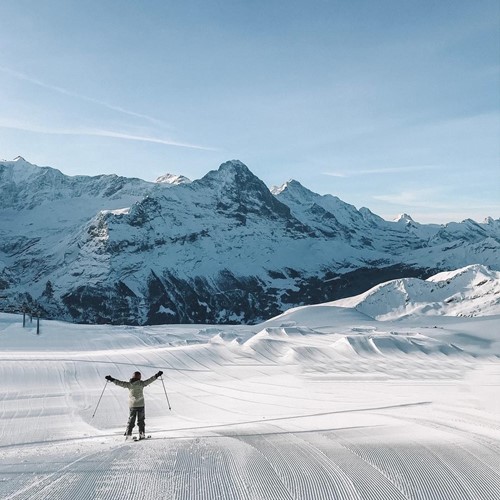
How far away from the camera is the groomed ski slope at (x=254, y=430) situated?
8.33m

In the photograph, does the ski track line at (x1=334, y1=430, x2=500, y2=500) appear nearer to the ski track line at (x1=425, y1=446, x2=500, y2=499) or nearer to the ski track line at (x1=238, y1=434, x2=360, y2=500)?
the ski track line at (x1=425, y1=446, x2=500, y2=499)

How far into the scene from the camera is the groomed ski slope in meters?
8.33

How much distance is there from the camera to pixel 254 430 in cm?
1327

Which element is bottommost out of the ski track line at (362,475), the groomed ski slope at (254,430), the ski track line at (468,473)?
the groomed ski slope at (254,430)

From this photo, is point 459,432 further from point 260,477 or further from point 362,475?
point 260,477

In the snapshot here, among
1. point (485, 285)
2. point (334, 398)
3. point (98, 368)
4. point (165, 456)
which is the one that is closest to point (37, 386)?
point (98, 368)

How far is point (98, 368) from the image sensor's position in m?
36.2

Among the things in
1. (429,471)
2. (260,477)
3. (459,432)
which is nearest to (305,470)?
(260,477)

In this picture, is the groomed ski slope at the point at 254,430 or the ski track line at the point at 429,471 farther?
the groomed ski slope at the point at 254,430

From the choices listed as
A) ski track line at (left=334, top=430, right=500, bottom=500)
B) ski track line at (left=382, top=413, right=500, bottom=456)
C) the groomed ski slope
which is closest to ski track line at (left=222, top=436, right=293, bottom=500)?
the groomed ski slope

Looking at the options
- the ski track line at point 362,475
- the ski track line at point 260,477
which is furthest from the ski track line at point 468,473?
the ski track line at point 260,477

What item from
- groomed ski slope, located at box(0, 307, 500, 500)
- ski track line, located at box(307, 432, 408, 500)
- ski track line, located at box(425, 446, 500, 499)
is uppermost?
ski track line, located at box(425, 446, 500, 499)

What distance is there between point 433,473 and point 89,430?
11.2m

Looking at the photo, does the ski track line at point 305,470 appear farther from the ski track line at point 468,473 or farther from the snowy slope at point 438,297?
the snowy slope at point 438,297
